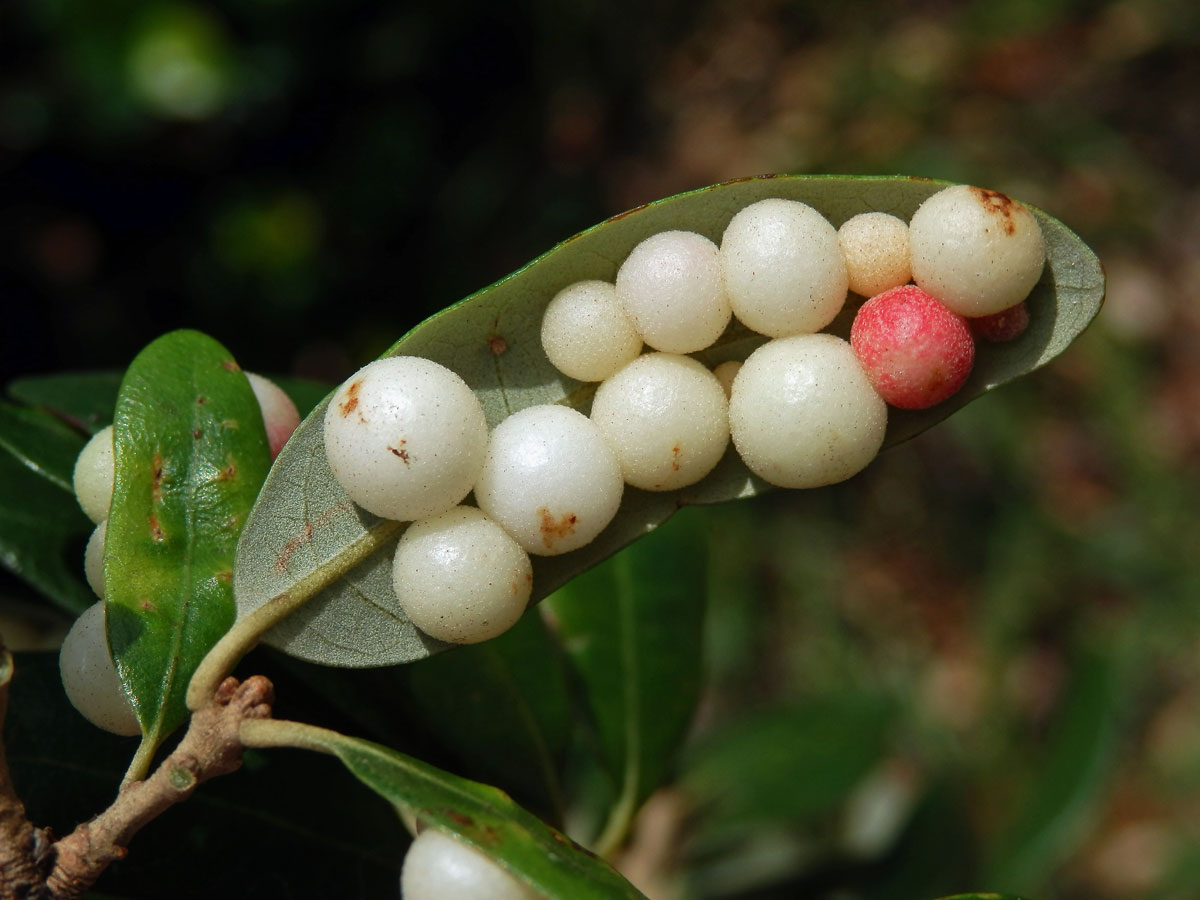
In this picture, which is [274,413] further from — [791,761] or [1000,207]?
[791,761]

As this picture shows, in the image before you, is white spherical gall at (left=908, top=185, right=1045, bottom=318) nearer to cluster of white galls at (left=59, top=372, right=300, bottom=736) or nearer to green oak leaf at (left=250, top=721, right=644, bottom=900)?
green oak leaf at (left=250, top=721, right=644, bottom=900)

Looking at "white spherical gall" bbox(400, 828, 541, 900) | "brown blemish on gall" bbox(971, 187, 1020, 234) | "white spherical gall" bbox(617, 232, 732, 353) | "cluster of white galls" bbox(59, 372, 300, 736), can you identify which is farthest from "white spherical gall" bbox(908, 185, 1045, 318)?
"cluster of white galls" bbox(59, 372, 300, 736)

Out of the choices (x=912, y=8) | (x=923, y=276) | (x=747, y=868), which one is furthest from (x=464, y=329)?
(x=912, y=8)

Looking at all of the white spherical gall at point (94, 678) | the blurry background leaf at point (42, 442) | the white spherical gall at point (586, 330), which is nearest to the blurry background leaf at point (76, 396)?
the blurry background leaf at point (42, 442)

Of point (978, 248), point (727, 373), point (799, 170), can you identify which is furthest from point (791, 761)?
point (799, 170)

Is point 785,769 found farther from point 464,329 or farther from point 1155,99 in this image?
point 1155,99

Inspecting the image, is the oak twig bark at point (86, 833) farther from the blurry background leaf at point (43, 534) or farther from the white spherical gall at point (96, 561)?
the blurry background leaf at point (43, 534)
